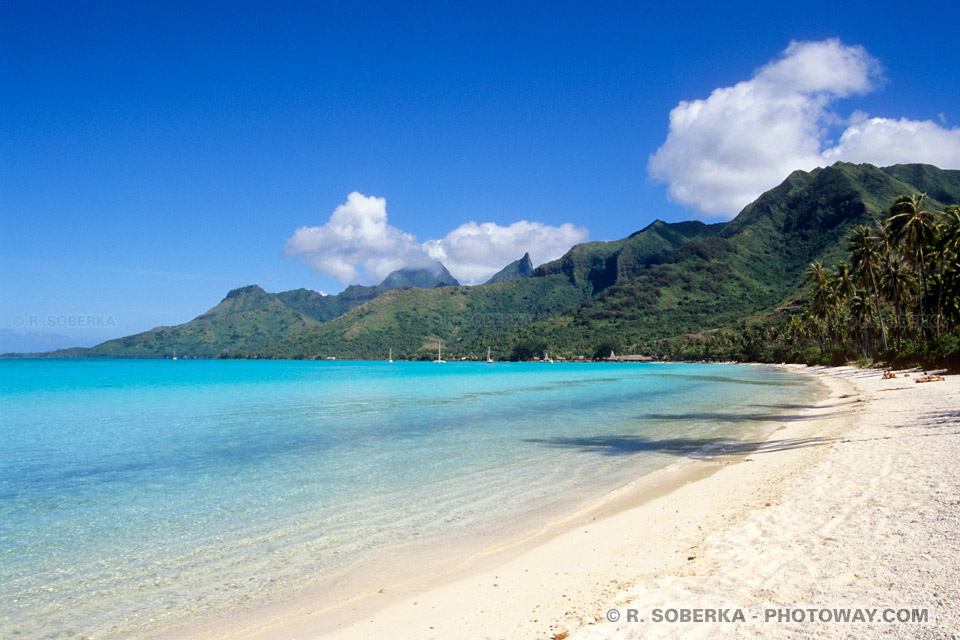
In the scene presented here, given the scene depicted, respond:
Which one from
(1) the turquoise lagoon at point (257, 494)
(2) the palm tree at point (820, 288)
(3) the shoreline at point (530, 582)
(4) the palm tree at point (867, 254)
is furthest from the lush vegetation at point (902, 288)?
(3) the shoreline at point (530, 582)

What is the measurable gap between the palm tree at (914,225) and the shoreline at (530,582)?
53276mm

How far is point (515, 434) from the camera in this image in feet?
75.3

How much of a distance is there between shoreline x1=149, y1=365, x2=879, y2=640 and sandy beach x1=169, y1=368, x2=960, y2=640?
29mm

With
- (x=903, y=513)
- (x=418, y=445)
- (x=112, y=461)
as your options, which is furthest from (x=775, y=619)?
(x=112, y=461)

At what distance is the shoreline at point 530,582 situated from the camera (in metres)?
5.73

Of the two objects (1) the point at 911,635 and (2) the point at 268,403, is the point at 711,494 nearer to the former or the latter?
(1) the point at 911,635

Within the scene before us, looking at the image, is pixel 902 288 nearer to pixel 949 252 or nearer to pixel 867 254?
pixel 867 254

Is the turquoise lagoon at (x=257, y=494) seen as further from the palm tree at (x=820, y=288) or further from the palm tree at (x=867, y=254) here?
the palm tree at (x=820, y=288)

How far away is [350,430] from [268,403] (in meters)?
19.7

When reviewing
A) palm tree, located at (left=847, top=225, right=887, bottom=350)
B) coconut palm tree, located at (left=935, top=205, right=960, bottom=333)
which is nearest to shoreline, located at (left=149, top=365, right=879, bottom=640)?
coconut palm tree, located at (left=935, top=205, right=960, bottom=333)

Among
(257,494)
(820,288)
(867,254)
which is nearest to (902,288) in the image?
(867,254)

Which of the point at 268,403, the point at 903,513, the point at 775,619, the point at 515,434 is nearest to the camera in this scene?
the point at 775,619

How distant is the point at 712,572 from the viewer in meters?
6.31

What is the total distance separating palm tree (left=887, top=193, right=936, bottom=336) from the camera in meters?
49.3
